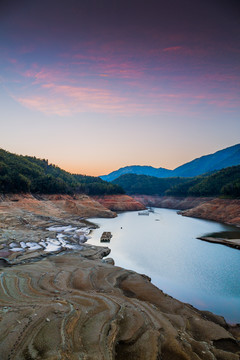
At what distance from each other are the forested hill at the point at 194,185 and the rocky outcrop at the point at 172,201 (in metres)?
3.48

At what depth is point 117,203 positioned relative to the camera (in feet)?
331

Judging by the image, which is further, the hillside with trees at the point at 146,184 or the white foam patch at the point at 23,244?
the hillside with trees at the point at 146,184

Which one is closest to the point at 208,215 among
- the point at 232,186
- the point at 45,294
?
the point at 232,186

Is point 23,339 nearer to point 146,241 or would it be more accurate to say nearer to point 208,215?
point 146,241

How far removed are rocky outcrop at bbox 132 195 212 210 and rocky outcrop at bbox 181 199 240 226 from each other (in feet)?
68.0

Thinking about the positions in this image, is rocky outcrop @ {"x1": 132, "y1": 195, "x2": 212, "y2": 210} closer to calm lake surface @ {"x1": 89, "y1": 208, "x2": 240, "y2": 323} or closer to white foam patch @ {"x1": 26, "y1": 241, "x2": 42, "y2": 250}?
calm lake surface @ {"x1": 89, "y1": 208, "x2": 240, "y2": 323}

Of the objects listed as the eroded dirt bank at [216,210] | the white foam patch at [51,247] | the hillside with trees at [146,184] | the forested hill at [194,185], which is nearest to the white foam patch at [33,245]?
the white foam patch at [51,247]

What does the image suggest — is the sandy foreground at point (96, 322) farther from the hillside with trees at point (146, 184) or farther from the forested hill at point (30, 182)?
the hillside with trees at point (146, 184)

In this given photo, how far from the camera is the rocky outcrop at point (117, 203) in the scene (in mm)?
99875

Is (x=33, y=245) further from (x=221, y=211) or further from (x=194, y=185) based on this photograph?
(x=194, y=185)

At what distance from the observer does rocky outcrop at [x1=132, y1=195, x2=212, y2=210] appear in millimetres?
103500

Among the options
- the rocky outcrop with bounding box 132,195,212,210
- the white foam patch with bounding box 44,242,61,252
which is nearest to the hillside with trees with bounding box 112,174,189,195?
the rocky outcrop with bounding box 132,195,212,210

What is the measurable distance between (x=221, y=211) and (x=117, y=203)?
165ft

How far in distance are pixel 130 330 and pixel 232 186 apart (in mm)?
77412
